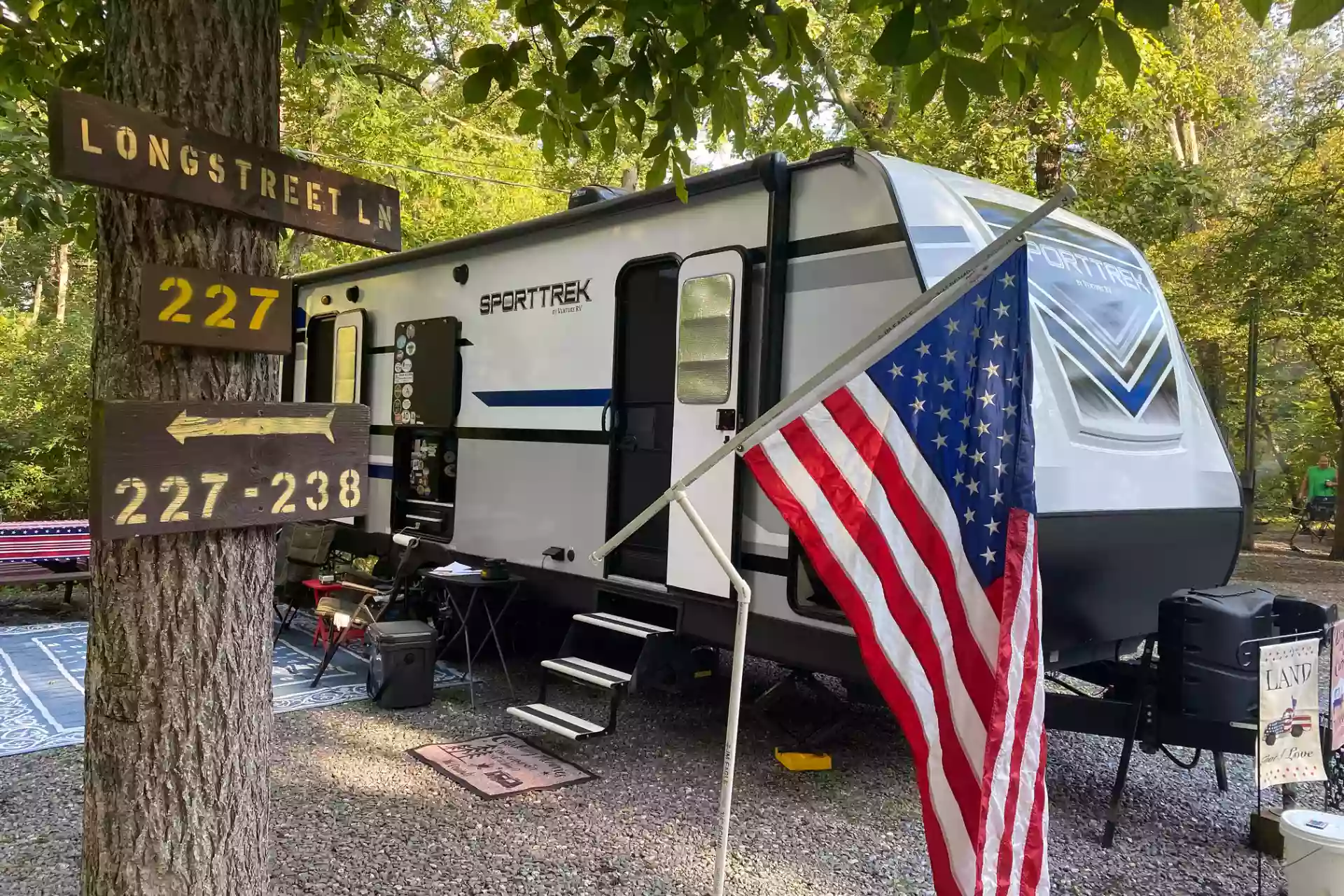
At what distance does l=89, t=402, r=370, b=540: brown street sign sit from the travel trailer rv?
228 cm

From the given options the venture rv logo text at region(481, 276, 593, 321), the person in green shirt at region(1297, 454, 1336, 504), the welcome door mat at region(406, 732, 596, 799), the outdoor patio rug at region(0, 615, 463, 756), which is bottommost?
the outdoor patio rug at region(0, 615, 463, 756)

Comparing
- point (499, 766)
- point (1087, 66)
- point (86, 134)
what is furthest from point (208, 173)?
point (499, 766)

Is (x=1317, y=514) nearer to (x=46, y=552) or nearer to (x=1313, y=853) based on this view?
(x=1313, y=853)

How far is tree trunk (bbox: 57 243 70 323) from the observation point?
18.0m

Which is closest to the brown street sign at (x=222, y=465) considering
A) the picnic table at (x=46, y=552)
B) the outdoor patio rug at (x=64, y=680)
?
the outdoor patio rug at (x=64, y=680)

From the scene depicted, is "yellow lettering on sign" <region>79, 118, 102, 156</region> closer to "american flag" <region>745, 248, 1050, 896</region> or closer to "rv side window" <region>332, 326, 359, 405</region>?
"american flag" <region>745, 248, 1050, 896</region>

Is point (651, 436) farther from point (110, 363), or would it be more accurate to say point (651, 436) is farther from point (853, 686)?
point (110, 363)

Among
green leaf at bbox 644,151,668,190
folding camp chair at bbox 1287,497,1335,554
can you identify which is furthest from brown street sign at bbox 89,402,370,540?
folding camp chair at bbox 1287,497,1335,554

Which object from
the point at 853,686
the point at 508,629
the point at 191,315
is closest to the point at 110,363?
the point at 191,315

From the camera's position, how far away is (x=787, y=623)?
4.13m

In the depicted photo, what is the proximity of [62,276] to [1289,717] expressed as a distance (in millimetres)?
20728

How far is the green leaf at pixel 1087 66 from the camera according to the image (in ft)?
7.16

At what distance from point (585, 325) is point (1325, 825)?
12.6ft

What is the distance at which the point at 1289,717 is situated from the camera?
3441 millimetres
